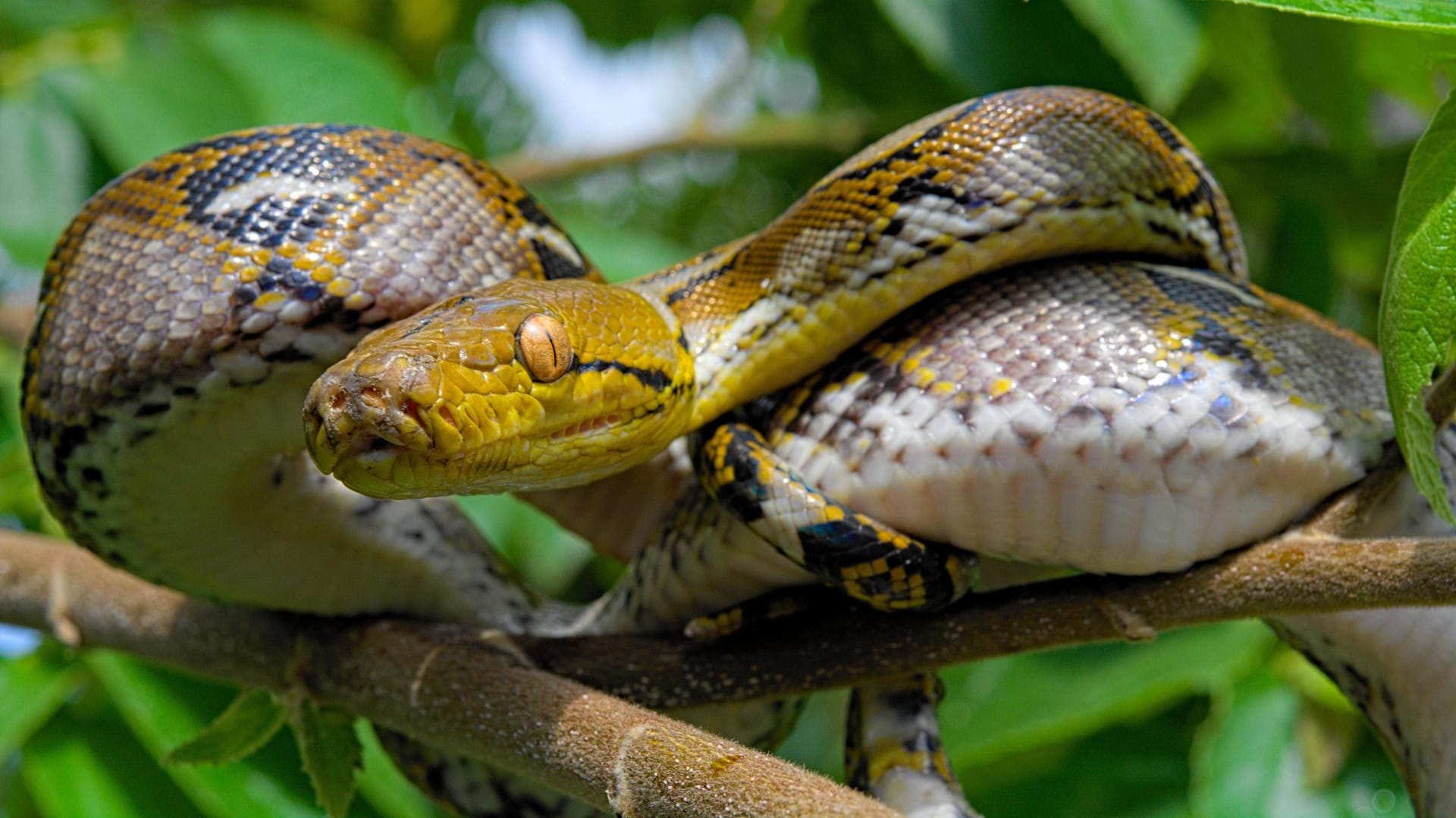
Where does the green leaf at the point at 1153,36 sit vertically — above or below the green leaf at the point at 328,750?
above

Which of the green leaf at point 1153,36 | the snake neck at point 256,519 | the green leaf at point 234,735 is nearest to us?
the snake neck at point 256,519

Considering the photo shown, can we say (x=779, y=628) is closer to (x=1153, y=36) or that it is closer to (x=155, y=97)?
(x=1153, y=36)

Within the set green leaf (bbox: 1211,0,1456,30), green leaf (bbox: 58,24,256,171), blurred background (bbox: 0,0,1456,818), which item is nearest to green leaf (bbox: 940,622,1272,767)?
blurred background (bbox: 0,0,1456,818)

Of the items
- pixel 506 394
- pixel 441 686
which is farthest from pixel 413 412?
pixel 441 686

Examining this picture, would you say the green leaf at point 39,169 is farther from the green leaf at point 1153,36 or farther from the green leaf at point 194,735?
the green leaf at point 1153,36

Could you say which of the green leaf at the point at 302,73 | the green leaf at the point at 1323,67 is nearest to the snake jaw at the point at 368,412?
the green leaf at the point at 302,73

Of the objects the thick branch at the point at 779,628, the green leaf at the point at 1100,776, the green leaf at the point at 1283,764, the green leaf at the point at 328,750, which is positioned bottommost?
the green leaf at the point at 1100,776

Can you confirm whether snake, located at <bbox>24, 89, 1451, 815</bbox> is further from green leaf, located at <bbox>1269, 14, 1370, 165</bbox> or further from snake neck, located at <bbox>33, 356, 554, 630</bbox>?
green leaf, located at <bbox>1269, 14, 1370, 165</bbox>
